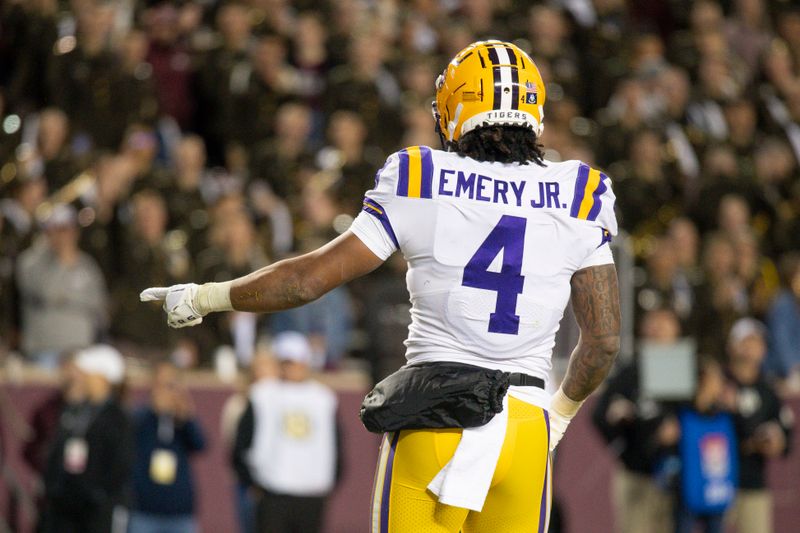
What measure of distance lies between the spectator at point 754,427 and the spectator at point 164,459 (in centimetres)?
411

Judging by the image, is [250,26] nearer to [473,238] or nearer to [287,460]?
[287,460]

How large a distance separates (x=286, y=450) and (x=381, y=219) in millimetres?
6347

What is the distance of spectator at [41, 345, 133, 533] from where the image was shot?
32.9 feet

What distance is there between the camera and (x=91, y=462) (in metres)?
10.0

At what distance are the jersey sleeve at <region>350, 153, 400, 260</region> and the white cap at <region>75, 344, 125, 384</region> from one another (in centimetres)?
622

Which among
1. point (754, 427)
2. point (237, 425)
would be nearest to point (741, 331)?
point (754, 427)

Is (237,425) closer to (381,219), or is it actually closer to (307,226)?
(307,226)

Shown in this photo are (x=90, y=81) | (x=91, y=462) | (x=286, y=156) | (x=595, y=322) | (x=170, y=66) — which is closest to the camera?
(x=595, y=322)

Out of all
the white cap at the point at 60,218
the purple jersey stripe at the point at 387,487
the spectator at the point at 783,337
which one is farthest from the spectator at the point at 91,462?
the purple jersey stripe at the point at 387,487

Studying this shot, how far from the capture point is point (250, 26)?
44.7ft

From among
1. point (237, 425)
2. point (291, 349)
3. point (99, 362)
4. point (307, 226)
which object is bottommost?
point (237, 425)

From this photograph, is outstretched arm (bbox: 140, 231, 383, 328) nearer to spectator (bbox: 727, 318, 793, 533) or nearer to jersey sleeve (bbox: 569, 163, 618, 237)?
jersey sleeve (bbox: 569, 163, 618, 237)

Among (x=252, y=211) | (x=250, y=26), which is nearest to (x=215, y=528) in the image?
(x=252, y=211)

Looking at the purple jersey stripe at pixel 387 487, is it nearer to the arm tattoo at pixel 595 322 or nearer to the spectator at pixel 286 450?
the arm tattoo at pixel 595 322
